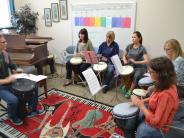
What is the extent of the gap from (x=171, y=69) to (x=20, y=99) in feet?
6.55

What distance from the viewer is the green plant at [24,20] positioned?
201 inches

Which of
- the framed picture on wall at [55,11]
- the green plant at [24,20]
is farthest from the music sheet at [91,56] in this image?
the green plant at [24,20]

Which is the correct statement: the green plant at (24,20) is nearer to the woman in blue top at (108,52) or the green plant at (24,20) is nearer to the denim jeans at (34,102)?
the woman in blue top at (108,52)

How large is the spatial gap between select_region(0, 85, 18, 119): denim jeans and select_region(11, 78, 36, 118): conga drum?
0.22 feet

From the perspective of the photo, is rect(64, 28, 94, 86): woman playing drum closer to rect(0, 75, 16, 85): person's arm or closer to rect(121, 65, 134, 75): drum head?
rect(121, 65, 134, 75): drum head

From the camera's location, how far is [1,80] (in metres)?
2.54

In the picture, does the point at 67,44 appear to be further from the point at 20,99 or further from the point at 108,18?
the point at 20,99

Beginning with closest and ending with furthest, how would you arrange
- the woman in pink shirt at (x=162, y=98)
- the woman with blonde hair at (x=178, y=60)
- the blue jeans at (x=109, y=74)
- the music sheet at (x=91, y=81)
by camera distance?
the woman in pink shirt at (x=162, y=98) < the music sheet at (x=91, y=81) < the woman with blonde hair at (x=178, y=60) < the blue jeans at (x=109, y=74)

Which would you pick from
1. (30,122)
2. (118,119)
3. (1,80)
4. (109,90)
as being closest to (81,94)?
(109,90)

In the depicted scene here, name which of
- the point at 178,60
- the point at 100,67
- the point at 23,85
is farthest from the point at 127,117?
the point at 100,67

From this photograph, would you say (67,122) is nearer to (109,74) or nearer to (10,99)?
(10,99)

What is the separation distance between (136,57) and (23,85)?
2.07 metres

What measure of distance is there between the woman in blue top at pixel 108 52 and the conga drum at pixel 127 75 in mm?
368

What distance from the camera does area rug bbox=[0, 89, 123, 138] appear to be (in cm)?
248
